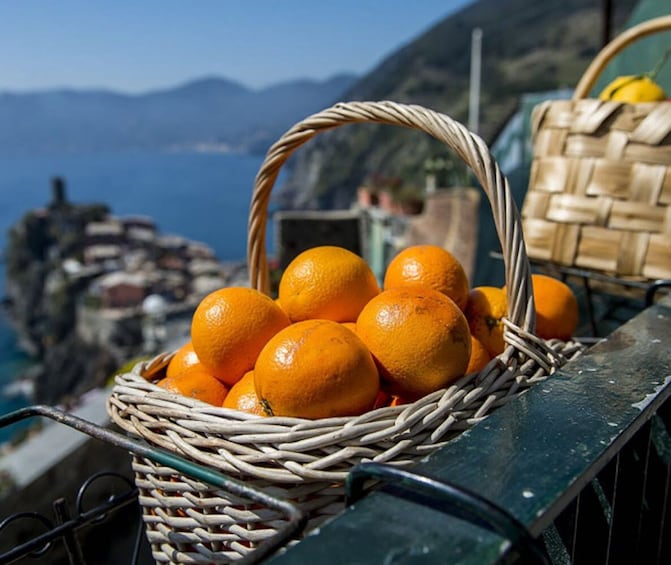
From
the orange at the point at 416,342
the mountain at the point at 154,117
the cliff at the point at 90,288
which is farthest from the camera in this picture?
the mountain at the point at 154,117

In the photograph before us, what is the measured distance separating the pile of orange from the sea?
54.0m

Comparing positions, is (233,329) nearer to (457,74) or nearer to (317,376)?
(317,376)

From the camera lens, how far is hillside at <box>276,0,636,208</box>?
3603 centimetres

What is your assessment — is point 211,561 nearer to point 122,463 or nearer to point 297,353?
point 297,353

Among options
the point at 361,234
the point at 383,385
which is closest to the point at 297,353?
the point at 383,385

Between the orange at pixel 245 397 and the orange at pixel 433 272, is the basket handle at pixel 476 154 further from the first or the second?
the orange at pixel 245 397

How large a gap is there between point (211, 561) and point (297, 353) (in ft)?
0.87

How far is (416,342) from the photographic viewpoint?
75 centimetres

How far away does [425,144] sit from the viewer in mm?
43594

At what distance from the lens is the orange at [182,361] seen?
957 mm

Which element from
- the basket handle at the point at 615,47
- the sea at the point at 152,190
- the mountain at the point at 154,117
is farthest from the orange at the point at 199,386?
the mountain at the point at 154,117

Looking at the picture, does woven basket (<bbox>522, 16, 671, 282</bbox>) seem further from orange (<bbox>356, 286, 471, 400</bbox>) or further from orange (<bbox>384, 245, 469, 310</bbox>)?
orange (<bbox>356, 286, 471, 400</bbox>)

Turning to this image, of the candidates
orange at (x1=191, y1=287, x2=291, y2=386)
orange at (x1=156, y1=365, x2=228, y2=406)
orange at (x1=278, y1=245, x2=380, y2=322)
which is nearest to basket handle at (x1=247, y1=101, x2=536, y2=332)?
orange at (x1=278, y1=245, x2=380, y2=322)

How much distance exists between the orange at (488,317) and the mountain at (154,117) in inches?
5307
